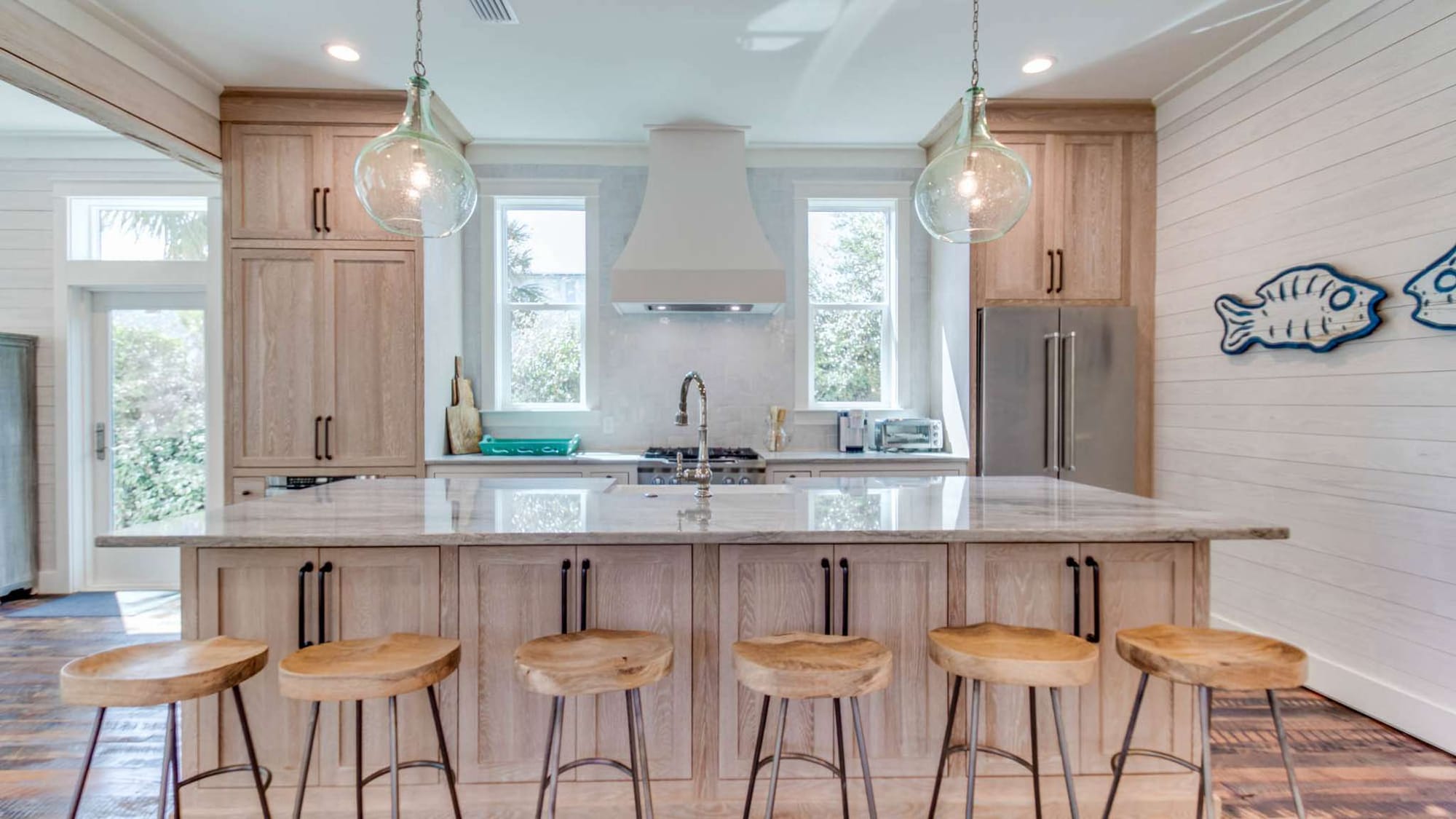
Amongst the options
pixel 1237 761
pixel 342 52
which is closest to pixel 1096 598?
pixel 1237 761

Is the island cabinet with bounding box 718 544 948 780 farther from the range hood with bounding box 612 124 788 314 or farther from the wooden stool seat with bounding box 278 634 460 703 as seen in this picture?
the range hood with bounding box 612 124 788 314

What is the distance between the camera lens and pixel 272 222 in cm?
363

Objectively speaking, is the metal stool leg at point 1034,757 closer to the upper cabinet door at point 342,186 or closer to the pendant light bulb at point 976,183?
the pendant light bulb at point 976,183

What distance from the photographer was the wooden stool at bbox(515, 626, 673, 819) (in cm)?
147

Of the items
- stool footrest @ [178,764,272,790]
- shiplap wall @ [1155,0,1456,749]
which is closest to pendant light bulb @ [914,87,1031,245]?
shiplap wall @ [1155,0,1456,749]

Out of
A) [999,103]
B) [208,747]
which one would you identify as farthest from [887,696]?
[999,103]

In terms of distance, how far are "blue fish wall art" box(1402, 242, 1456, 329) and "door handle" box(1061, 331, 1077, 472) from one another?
138 centimetres

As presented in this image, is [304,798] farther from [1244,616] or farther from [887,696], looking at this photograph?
[1244,616]

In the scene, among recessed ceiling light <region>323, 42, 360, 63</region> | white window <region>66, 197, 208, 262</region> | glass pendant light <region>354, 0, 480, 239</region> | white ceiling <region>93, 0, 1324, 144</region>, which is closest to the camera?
glass pendant light <region>354, 0, 480, 239</region>

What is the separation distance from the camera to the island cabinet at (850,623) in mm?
1896

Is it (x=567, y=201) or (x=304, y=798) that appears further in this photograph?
(x=567, y=201)

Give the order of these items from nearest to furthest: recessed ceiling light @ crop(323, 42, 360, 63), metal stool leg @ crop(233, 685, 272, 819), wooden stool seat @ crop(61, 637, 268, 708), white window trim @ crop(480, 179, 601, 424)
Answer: wooden stool seat @ crop(61, 637, 268, 708), metal stool leg @ crop(233, 685, 272, 819), recessed ceiling light @ crop(323, 42, 360, 63), white window trim @ crop(480, 179, 601, 424)

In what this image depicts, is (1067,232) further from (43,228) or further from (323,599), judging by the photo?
(43,228)

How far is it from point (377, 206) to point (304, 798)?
5.75 ft
